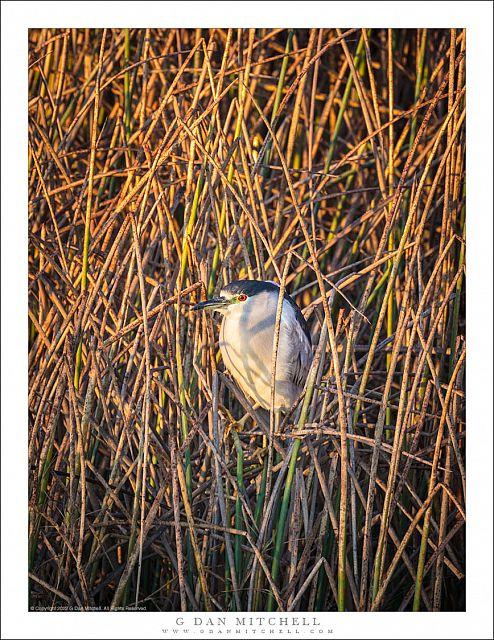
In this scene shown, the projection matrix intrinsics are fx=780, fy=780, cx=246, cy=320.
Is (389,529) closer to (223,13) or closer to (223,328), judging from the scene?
(223,328)

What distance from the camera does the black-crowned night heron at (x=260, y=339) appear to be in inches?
82.9

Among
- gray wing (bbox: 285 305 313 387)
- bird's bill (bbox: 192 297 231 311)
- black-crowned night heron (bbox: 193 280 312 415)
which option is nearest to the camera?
bird's bill (bbox: 192 297 231 311)

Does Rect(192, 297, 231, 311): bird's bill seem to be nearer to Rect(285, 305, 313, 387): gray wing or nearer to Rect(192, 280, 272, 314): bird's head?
Rect(192, 280, 272, 314): bird's head

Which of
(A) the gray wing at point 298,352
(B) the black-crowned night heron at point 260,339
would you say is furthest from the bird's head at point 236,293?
(A) the gray wing at point 298,352

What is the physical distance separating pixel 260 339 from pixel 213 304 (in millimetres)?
274

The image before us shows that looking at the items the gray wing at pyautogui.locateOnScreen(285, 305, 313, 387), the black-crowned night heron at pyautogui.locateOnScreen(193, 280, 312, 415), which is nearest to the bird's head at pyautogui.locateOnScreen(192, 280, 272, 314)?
the black-crowned night heron at pyautogui.locateOnScreen(193, 280, 312, 415)

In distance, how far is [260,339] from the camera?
2.26 metres

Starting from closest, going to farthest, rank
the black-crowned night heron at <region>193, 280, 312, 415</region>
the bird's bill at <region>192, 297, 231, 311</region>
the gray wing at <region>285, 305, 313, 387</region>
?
the bird's bill at <region>192, 297, 231, 311</region>
the black-crowned night heron at <region>193, 280, 312, 415</region>
the gray wing at <region>285, 305, 313, 387</region>

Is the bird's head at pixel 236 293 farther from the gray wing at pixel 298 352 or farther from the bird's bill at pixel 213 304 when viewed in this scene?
the gray wing at pixel 298 352

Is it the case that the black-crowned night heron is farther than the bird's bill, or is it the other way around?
the black-crowned night heron

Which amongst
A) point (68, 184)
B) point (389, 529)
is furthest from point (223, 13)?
point (389, 529)

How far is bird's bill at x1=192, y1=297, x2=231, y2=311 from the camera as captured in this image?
2.00 m
